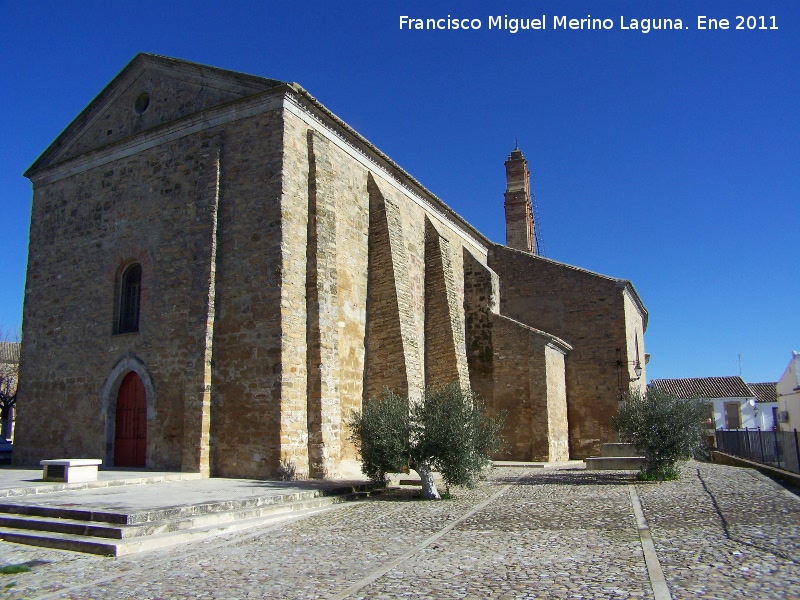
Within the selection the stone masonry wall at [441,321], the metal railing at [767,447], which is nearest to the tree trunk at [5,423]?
the stone masonry wall at [441,321]

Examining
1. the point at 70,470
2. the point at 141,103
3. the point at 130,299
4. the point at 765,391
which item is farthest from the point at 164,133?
the point at 765,391

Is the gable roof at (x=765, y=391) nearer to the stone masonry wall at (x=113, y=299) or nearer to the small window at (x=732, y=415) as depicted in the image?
the small window at (x=732, y=415)

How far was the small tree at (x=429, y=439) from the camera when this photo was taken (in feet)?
37.4

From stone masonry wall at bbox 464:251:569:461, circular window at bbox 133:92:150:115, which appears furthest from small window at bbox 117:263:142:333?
stone masonry wall at bbox 464:251:569:461

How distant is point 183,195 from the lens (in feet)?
48.8

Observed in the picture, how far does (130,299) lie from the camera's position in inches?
615

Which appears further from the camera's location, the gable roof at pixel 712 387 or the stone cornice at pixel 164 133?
the gable roof at pixel 712 387

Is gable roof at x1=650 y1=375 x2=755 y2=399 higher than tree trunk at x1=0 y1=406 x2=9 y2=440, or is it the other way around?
gable roof at x1=650 y1=375 x2=755 y2=399

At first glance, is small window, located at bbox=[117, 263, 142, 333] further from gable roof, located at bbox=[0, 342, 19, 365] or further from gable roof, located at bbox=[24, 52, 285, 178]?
gable roof, located at bbox=[0, 342, 19, 365]

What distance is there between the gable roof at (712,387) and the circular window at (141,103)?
43.2 metres

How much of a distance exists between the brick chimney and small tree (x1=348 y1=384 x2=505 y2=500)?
65.5ft

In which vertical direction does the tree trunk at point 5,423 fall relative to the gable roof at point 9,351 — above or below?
below

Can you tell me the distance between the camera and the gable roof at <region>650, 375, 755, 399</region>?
5022 centimetres

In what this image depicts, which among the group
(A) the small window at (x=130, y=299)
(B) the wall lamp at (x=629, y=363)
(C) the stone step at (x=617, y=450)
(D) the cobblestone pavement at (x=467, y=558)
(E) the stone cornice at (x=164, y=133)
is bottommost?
(D) the cobblestone pavement at (x=467, y=558)
